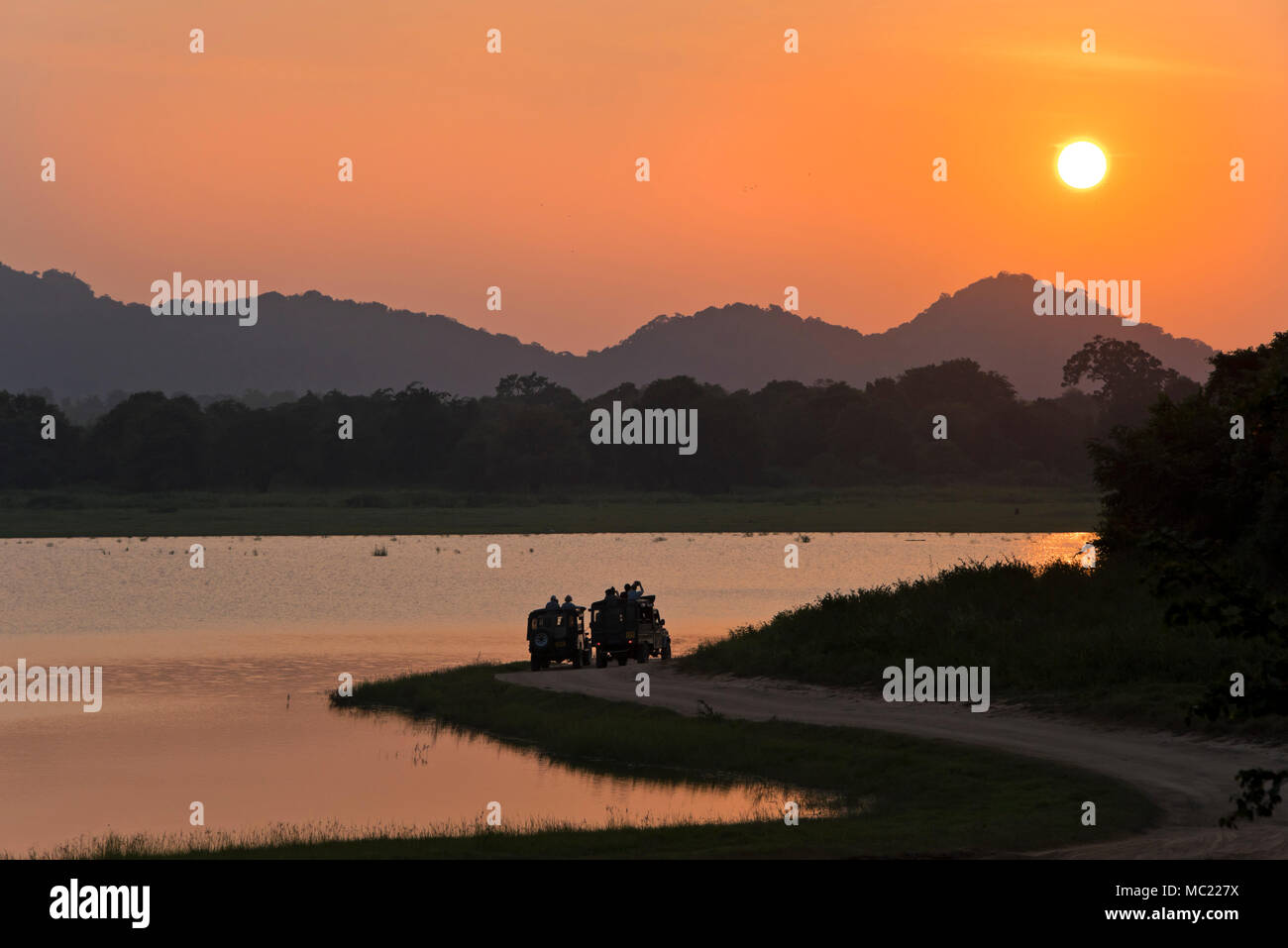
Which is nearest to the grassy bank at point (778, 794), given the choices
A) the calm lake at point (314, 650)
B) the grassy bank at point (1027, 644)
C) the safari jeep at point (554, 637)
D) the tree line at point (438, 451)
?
the calm lake at point (314, 650)

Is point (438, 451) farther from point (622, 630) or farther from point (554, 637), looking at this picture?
point (622, 630)

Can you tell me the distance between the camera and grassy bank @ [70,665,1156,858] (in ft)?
67.6

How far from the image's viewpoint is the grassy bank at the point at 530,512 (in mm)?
135875

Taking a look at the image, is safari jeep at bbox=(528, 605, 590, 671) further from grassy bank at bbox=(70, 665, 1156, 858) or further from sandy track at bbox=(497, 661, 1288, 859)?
grassy bank at bbox=(70, 665, 1156, 858)

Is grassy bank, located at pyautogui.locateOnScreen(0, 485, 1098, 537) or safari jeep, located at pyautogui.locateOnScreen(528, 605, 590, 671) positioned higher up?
grassy bank, located at pyautogui.locateOnScreen(0, 485, 1098, 537)

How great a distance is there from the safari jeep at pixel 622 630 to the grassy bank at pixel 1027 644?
1.91m

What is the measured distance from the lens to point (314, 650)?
5681 cm

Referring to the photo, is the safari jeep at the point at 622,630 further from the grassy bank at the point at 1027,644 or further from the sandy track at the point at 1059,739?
the grassy bank at the point at 1027,644

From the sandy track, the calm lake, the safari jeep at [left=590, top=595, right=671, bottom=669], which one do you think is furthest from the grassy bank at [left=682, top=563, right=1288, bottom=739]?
the calm lake

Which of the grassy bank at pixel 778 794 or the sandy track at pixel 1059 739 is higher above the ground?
the sandy track at pixel 1059 739

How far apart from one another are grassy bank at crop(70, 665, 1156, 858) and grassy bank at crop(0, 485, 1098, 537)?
98103 mm
